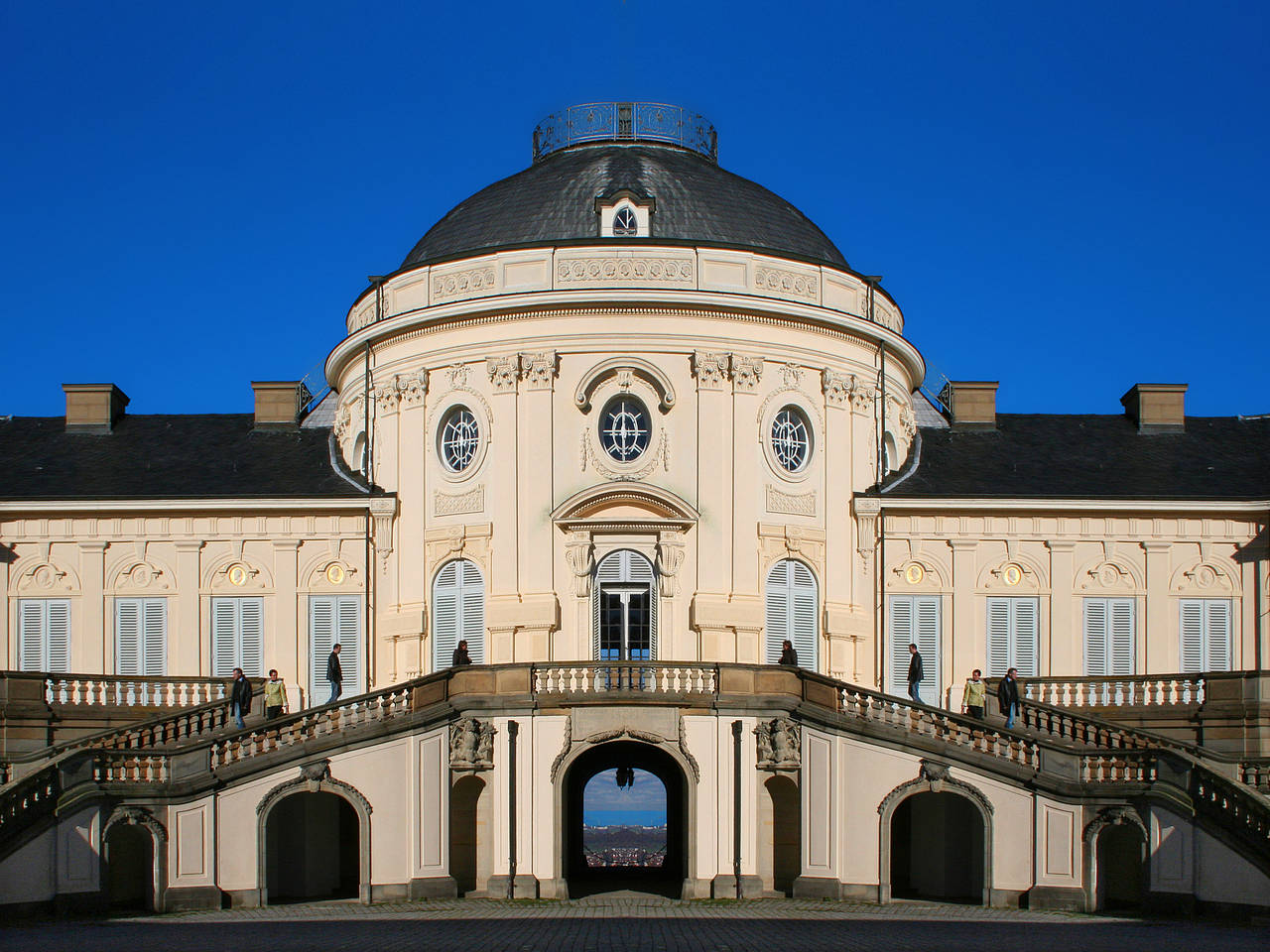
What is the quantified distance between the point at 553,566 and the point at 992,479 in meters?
11.2

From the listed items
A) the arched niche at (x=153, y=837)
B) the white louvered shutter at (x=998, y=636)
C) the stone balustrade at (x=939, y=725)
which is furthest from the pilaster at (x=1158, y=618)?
the arched niche at (x=153, y=837)

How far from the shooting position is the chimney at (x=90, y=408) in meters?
47.6

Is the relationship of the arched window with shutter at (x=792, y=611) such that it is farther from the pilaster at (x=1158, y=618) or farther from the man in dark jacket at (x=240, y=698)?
the man in dark jacket at (x=240, y=698)

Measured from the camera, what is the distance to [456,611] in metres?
40.4

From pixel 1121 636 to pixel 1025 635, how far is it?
2.20m

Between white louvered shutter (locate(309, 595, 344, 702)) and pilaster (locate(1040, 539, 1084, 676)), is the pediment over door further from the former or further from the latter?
pilaster (locate(1040, 539, 1084, 676))

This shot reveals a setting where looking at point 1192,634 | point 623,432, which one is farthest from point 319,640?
point 1192,634

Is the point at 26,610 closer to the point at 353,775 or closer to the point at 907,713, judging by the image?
the point at 353,775

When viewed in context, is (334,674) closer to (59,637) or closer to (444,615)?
(444,615)

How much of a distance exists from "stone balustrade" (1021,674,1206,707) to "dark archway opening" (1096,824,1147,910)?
3167mm

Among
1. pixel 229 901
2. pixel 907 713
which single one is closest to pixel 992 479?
pixel 907 713

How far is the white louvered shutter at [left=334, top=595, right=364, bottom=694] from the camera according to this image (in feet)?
139

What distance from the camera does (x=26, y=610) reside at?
141 ft

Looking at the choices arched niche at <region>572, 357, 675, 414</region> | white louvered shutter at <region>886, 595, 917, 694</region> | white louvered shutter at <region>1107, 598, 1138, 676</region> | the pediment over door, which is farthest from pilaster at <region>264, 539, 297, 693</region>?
white louvered shutter at <region>1107, 598, 1138, 676</region>
